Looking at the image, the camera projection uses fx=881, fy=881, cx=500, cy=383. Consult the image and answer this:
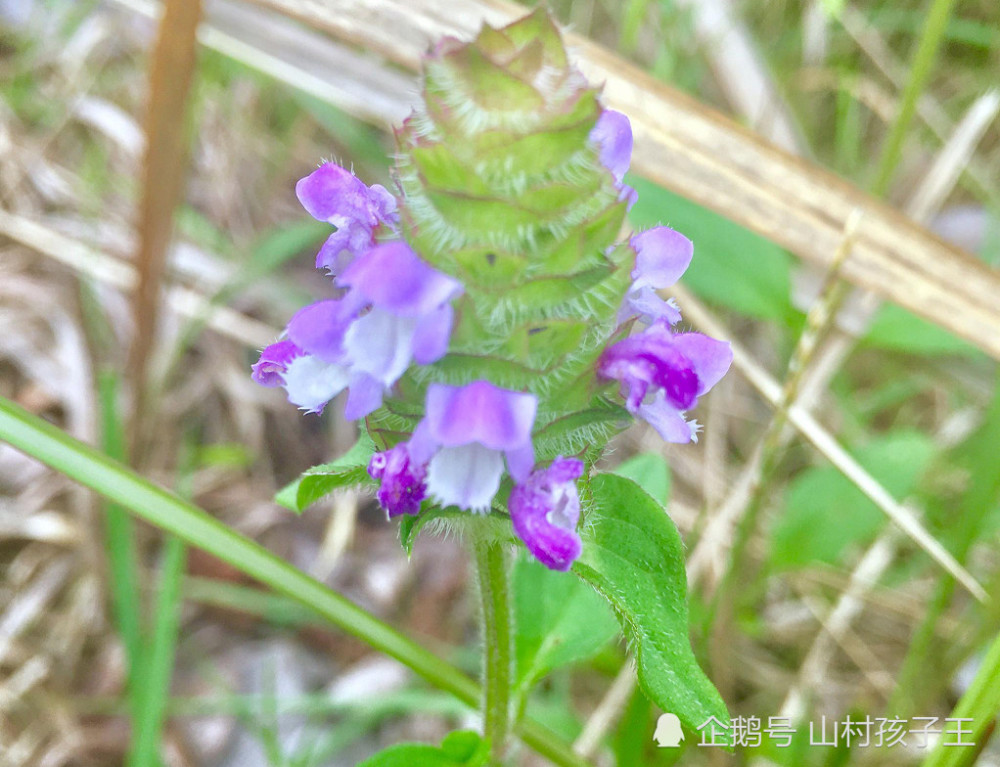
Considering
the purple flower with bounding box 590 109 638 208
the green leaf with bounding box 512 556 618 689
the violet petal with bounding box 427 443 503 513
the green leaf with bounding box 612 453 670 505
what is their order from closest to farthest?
the violet petal with bounding box 427 443 503 513, the purple flower with bounding box 590 109 638 208, the green leaf with bounding box 512 556 618 689, the green leaf with bounding box 612 453 670 505

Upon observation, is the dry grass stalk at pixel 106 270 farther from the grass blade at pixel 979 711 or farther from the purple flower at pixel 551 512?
the grass blade at pixel 979 711

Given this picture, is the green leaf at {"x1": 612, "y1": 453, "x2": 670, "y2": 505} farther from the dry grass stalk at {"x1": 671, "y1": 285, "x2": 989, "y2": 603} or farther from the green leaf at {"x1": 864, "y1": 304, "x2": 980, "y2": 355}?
the green leaf at {"x1": 864, "y1": 304, "x2": 980, "y2": 355}

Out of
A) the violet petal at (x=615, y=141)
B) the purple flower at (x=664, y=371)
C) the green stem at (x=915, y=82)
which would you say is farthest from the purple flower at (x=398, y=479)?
the green stem at (x=915, y=82)

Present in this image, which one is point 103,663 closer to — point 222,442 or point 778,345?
point 222,442

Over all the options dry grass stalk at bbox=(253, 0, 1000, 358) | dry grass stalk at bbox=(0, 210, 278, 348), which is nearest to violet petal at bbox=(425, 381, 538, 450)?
dry grass stalk at bbox=(253, 0, 1000, 358)

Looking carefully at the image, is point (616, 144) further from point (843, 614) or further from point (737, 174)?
point (843, 614)

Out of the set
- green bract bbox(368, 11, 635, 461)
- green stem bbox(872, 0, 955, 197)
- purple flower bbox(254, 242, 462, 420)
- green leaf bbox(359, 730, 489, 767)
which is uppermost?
green stem bbox(872, 0, 955, 197)
